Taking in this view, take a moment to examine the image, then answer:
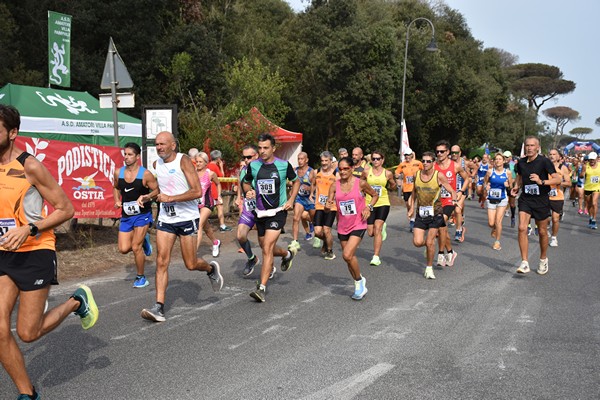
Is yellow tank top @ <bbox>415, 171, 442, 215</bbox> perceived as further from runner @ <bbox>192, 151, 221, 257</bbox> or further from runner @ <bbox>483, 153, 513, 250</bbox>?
runner @ <bbox>192, 151, 221, 257</bbox>

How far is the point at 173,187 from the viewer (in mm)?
6145

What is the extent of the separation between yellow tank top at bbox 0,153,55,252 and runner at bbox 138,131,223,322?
227cm

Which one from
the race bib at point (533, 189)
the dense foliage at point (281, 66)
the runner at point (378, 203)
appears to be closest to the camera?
the race bib at point (533, 189)

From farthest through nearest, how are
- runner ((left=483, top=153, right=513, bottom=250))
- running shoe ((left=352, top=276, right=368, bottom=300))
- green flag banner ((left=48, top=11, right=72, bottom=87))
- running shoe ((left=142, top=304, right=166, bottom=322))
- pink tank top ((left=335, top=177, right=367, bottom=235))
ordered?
green flag banner ((left=48, top=11, right=72, bottom=87)), runner ((left=483, top=153, right=513, bottom=250)), pink tank top ((left=335, top=177, right=367, bottom=235)), running shoe ((left=352, top=276, right=368, bottom=300)), running shoe ((left=142, top=304, right=166, bottom=322))

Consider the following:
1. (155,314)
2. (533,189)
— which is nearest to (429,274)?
(533,189)

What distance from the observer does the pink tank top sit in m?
7.20

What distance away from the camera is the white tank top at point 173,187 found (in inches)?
241

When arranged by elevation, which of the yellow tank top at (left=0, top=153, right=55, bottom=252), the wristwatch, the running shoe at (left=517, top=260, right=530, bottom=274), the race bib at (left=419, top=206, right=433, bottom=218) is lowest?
the running shoe at (left=517, top=260, right=530, bottom=274)

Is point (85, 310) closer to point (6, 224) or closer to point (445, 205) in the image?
point (6, 224)

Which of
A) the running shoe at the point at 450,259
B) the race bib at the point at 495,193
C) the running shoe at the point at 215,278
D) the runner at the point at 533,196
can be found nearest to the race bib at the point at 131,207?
the running shoe at the point at 215,278

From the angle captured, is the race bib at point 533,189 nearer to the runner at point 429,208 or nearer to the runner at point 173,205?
the runner at point 429,208

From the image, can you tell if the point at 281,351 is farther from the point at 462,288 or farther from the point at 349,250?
the point at 462,288

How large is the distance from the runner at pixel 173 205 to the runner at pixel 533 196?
16.8 ft

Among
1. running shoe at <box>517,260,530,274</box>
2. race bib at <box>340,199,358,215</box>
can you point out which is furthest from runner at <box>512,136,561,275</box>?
race bib at <box>340,199,358,215</box>
